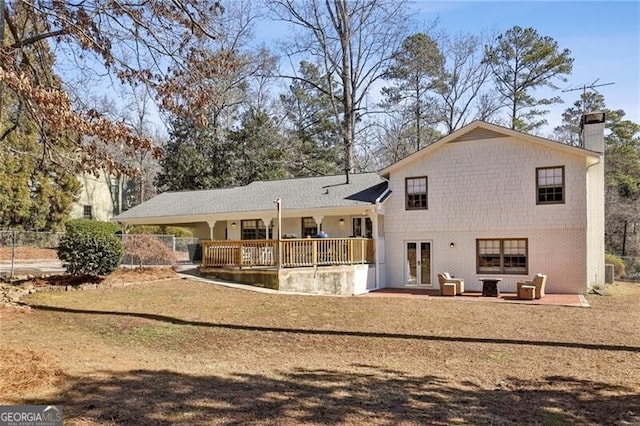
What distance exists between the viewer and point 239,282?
1664 centimetres

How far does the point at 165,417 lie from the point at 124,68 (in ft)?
18.5

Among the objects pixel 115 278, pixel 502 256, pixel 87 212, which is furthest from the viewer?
pixel 87 212

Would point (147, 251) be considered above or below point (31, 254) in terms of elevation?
above

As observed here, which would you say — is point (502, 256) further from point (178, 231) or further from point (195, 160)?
point (195, 160)

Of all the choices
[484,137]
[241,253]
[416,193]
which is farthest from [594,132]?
[241,253]

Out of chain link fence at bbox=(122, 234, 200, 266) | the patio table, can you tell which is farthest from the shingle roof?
the patio table

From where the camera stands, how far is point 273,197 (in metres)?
23.6

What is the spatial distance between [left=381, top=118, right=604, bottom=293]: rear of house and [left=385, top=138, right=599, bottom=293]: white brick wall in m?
0.04

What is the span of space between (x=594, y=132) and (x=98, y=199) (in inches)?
1429

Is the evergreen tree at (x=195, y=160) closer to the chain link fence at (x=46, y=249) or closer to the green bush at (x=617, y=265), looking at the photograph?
the chain link fence at (x=46, y=249)

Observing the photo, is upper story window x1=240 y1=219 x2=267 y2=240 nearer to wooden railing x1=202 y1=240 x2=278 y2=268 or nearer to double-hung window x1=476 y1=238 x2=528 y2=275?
wooden railing x1=202 y1=240 x2=278 y2=268

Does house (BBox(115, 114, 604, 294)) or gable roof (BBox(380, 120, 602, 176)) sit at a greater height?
gable roof (BBox(380, 120, 602, 176))

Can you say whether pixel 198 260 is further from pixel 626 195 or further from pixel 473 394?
pixel 626 195

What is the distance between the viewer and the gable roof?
16.8m
